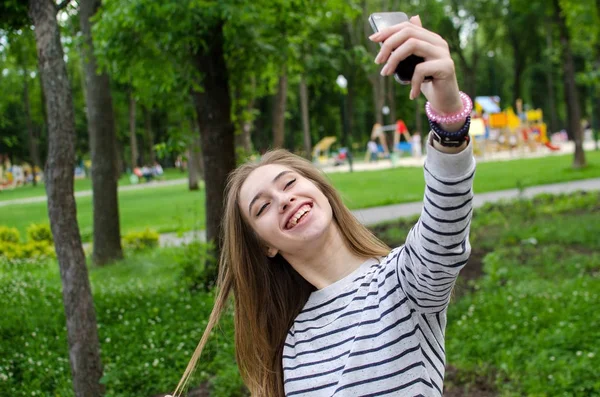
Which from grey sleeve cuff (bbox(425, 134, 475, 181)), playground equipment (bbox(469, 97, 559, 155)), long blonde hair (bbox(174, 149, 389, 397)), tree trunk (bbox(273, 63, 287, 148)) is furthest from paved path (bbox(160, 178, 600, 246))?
playground equipment (bbox(469, 97, 559, 155))

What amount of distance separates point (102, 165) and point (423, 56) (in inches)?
315

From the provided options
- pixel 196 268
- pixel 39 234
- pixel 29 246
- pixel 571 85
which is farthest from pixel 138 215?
pixel 571 85

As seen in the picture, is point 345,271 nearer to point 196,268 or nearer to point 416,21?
point 416,21

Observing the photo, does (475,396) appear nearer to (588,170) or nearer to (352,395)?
(352,395)

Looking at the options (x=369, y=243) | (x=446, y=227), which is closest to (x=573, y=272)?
(x=369, y=243)

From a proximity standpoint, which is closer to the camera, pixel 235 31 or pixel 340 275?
pixel 340 275

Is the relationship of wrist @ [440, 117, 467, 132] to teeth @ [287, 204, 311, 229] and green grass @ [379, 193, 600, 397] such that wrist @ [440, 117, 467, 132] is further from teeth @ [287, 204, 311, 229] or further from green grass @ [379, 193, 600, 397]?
green grass @ [379, 193, 600, 397]

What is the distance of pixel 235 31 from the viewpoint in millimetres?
6320

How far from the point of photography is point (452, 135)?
1.30 metres

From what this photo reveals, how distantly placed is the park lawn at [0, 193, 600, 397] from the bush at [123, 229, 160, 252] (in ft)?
8.09

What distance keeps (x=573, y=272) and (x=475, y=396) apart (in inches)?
104

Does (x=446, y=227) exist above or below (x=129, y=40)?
below

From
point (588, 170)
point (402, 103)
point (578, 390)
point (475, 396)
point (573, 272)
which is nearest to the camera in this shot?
point (578, 390)

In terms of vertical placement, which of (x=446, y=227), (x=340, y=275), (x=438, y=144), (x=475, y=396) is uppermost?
(x=438, y=144)
